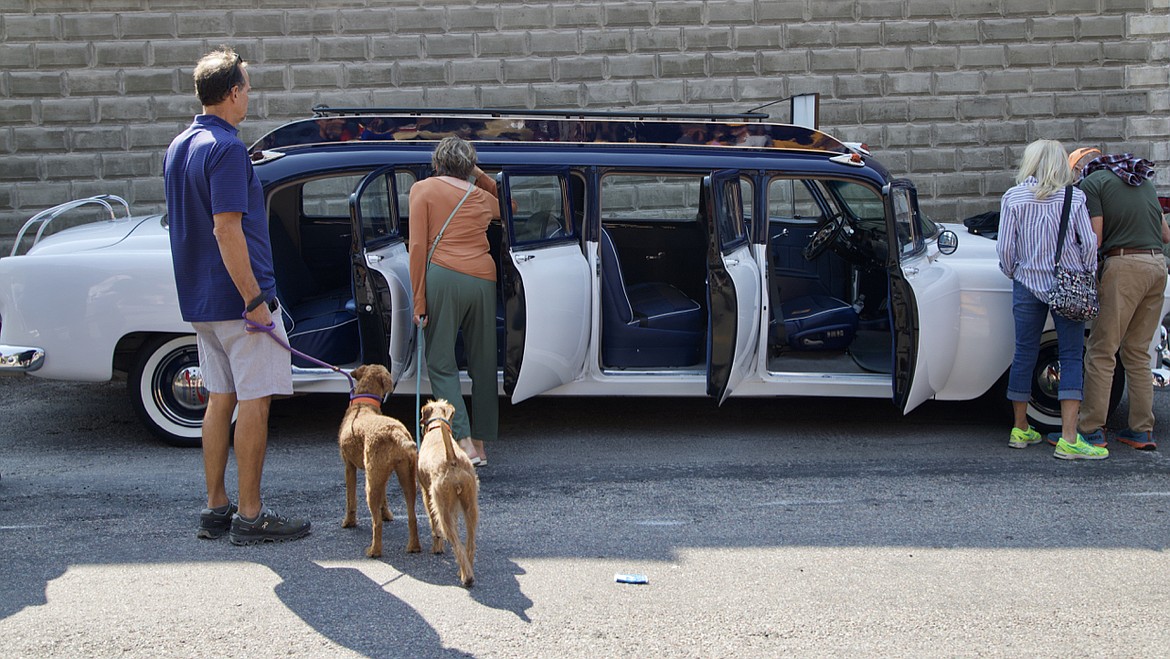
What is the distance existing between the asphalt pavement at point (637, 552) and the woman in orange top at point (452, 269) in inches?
26.3

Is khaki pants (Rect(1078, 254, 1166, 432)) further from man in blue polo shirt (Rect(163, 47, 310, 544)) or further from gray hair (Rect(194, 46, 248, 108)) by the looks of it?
gray hair (Rect(194, 46, 248, 108))

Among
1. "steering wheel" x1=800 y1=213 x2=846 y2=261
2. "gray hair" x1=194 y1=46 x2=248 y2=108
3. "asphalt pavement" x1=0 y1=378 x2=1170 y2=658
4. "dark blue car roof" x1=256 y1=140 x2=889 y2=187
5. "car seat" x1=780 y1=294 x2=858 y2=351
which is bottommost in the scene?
"asphalt pavement" x1=0 y1=378 x2=1170 y2=658

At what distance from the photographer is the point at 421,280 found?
591cm

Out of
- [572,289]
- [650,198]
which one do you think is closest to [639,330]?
[572,289]

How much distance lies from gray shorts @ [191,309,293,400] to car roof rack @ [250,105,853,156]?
195 centimetres

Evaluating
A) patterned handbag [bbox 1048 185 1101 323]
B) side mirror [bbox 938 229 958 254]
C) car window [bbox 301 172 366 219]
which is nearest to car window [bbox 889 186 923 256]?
side mirror [bbox 938 229 958 254]

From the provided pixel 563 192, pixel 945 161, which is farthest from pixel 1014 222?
pixel 945 161

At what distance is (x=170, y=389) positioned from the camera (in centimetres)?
654

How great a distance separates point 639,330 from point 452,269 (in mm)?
1364

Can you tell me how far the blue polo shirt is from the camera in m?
4.60

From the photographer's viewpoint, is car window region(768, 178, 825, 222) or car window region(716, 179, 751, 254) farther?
car window region(768, 178, 825, 222)

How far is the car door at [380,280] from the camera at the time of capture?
6.25 metres

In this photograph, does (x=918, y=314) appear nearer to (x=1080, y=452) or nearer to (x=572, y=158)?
(x=1080, y=452)

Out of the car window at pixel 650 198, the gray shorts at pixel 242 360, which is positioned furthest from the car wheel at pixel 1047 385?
the gray shorts at pixel 242 360
